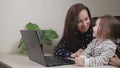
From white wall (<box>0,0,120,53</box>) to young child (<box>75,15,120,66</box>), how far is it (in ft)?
2.50

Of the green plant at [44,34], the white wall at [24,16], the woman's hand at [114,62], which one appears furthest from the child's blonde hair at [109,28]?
the white wall at [24,16]

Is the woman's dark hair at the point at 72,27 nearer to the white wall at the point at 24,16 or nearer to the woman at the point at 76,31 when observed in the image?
the woman at the point at 76,31

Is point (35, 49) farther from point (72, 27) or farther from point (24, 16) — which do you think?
point (24, 16)

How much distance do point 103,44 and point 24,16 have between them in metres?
0.94

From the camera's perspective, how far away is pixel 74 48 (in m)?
2.22

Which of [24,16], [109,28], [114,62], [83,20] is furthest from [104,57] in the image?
[24,16]

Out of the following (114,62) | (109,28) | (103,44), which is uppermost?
(109,28)

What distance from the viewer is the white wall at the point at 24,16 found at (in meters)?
2.29

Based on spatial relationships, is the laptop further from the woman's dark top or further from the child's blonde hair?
the woman's dark top

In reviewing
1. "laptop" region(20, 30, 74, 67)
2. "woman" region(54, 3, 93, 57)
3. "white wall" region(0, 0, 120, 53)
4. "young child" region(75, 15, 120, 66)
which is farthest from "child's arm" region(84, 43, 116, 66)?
"white wall" region(0, 0, 120, 53)

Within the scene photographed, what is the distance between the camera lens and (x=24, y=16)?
2.36m

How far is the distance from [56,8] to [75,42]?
0.48m

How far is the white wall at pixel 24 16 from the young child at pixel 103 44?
762 mm

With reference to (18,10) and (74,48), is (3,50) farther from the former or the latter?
(74,48)
